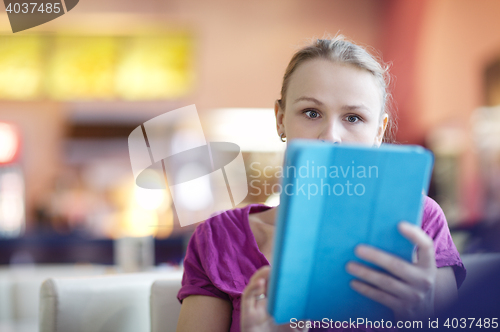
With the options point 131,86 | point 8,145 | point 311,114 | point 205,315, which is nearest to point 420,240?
point 311,114

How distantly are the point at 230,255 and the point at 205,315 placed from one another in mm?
116

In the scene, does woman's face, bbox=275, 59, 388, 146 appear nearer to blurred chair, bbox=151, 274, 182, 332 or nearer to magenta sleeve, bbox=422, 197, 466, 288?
magenta sleeve, bbox=422, 197, 466, 288

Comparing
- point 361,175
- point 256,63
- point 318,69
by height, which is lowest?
point 361,175

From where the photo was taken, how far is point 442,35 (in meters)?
3.21

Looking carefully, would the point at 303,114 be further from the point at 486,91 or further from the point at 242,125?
the point at 242,125

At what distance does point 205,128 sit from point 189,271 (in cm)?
336

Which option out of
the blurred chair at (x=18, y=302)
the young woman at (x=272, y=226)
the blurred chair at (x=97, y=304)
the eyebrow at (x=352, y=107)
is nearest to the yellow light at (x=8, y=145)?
the blurred chair at (x=18, y=302)

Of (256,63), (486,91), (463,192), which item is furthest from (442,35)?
(256,63)

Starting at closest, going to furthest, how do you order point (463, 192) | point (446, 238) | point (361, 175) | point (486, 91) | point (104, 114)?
point (361, 175), point (446, 238), point (486, 91), point (463, 192), point (104, 114)

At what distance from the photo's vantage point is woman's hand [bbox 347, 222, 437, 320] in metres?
0.51

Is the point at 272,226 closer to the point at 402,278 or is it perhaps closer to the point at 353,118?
the point at 353,118

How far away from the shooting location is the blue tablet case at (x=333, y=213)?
47cm

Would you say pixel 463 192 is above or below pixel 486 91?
below

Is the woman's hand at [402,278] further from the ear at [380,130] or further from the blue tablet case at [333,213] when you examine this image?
the ear at [380,130]
